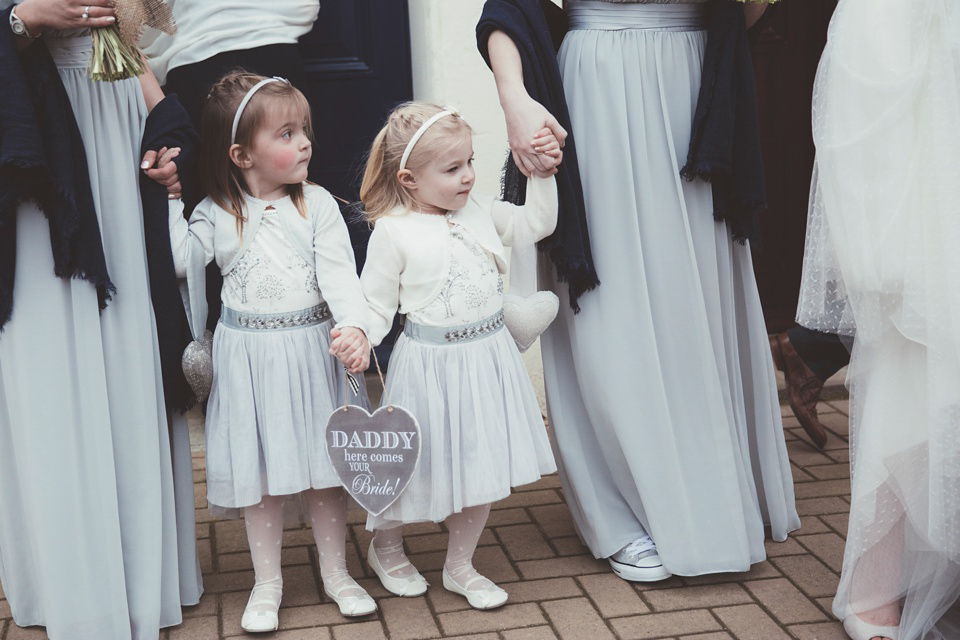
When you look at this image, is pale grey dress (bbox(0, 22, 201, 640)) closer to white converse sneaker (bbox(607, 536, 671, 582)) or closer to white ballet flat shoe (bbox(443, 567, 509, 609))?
white ballet flat shoe (bbox(443, 567, 509, 609))

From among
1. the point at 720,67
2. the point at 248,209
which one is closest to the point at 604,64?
the point at 720,67

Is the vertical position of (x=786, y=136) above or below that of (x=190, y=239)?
below

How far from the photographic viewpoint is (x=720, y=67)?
2998 mm

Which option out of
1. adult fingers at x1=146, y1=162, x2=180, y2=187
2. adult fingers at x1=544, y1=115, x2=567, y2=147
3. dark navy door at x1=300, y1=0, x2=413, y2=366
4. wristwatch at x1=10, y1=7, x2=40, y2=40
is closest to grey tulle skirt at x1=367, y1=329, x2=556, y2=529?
adult fingers at x1=544, y1=115, x2=567, y2=147

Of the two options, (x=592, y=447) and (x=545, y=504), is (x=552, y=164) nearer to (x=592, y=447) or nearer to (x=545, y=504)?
(x=592, y=447)

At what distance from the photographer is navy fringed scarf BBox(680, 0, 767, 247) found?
118 inches

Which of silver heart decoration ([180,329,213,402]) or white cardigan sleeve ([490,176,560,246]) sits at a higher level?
white cardigan sleeve ([490,176,560,246])

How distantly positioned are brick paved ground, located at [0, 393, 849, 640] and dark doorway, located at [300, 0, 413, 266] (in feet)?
5.30

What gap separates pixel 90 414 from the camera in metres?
2.76

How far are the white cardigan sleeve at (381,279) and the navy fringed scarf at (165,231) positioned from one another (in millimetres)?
487

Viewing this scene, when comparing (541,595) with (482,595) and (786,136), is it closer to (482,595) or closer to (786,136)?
(482,595)

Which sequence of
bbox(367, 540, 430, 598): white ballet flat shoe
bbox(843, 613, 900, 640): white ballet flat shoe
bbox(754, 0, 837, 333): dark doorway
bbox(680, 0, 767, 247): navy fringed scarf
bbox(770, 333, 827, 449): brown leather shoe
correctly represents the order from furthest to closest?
bbox(754, 0, 837, 333): dark doorway
bbox(770, 333, 827, 449): brown leather shoe
bbox(367, 540, 430, 598): white ballet flat shoe
bbox(680, 0, 767, 247): navy fringed scarf
bbox(843, 613, 900, 640): white ballet flat shoe

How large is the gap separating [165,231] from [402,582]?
1.15 m

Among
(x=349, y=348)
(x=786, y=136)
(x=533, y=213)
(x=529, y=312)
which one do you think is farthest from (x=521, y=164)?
(x=786, y=136)
